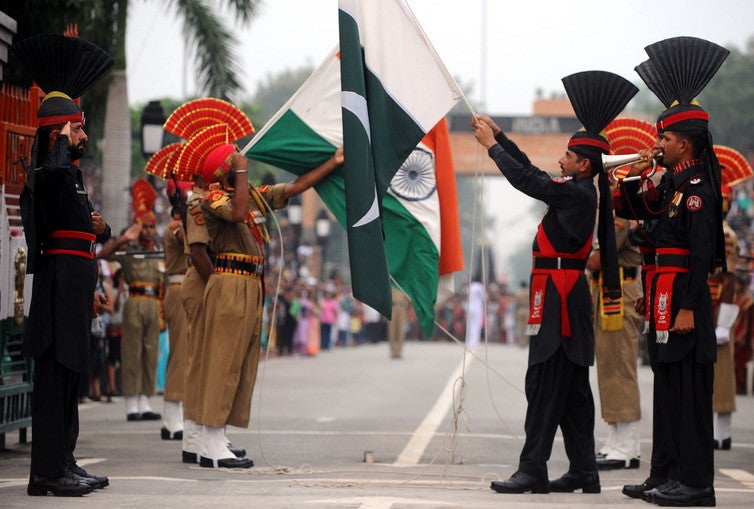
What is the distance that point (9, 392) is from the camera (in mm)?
11367

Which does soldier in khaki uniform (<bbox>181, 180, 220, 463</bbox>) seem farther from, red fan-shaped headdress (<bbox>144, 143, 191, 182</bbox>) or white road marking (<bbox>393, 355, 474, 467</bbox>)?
white road marking (<bbox>393, 355, 474, 467</bbox>)

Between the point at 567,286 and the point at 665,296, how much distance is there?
28.0 inches

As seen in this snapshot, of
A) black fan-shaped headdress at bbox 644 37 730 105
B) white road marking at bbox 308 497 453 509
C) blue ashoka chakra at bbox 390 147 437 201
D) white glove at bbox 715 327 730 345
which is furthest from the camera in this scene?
white glove at bbox 715 327 730 345

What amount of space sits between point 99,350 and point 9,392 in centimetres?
694

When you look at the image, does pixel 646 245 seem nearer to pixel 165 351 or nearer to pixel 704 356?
pixel 704 356

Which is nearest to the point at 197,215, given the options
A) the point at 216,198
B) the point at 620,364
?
the point at 216,198

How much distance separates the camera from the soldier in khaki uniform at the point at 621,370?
37.0 ft

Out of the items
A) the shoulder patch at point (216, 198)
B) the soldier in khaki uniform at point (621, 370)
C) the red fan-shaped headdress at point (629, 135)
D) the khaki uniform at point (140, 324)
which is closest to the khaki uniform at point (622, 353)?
the soldier in khaki uniform at point (621, 370)

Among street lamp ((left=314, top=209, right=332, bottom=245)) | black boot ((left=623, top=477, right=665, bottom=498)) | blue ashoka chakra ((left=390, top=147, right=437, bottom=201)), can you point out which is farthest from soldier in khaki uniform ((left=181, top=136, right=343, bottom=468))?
street lamp ((left=314, top=209, right=332, bottom=245))

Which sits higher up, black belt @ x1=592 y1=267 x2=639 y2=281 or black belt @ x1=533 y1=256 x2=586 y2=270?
black belt @ x1=592 y1=267 x2=639 y2=281

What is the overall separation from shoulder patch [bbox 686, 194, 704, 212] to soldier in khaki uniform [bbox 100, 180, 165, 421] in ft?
25.3

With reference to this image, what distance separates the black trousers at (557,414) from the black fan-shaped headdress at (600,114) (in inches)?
30.1

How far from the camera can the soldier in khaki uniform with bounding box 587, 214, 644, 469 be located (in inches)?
444

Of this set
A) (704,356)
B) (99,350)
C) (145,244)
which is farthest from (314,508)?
(99,350)
